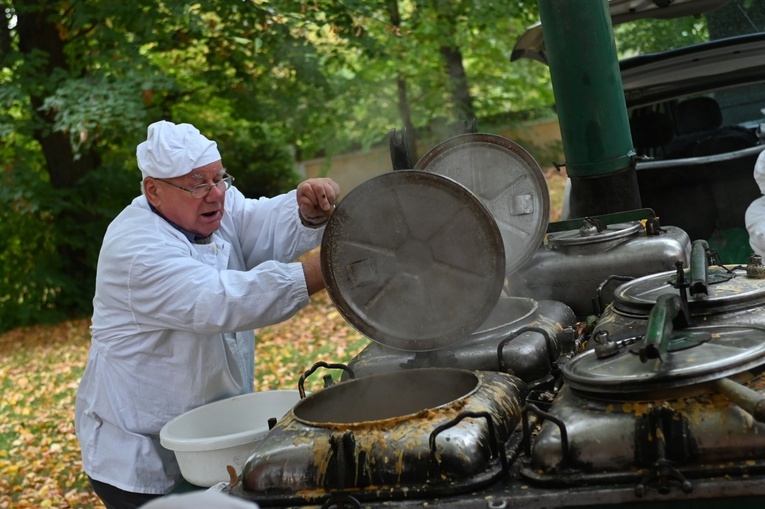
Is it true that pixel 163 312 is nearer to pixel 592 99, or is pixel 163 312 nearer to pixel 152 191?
pixel 152 191

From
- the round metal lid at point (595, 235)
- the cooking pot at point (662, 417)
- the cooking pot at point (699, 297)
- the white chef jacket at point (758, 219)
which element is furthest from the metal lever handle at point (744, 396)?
the white chef jacket at point (758, 219)

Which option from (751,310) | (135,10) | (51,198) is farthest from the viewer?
(51,198)

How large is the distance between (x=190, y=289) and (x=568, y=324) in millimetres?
1568

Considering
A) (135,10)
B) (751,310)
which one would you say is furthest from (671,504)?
(135,10)

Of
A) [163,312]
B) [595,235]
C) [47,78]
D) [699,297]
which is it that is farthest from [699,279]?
[47,78]

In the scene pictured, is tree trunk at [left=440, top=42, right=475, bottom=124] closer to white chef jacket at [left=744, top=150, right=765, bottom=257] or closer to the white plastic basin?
white chef jacket at [left=744, top=150, right=765, bottom=257]

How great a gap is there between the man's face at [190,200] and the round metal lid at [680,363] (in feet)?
5.42

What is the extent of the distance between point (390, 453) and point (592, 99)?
2863 mm

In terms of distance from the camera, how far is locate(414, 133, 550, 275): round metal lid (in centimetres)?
394

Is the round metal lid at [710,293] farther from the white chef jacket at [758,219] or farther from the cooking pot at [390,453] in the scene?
the white chef jacket at [758,219]

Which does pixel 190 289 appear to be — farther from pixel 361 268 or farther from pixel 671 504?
pixel 671 504

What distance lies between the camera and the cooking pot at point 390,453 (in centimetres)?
232

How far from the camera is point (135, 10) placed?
29.9 feet

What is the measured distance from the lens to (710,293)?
109 inches
